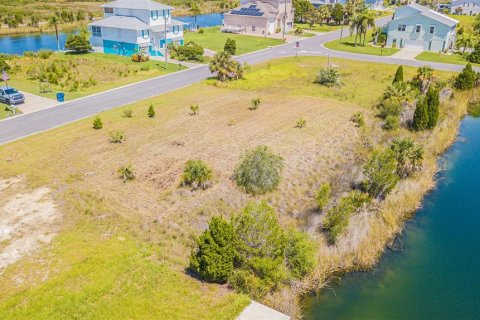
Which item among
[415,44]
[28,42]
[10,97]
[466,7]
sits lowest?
[10,97]

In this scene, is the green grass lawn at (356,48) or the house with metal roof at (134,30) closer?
the house with metal roof at (134,30)

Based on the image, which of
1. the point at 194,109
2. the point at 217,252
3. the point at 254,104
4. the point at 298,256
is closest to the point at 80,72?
the point at 194,109

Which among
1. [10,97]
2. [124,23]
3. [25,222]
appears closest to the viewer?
[25,222]

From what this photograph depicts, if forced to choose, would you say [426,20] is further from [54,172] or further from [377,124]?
[54,172]

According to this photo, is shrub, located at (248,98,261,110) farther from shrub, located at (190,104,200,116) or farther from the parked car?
the parked car

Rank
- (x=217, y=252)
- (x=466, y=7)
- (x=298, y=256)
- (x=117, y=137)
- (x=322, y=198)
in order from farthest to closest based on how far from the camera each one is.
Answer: (x=466, y=7) < (x=117, y=137) < (x=322, y=198) < (x=298, y=256) < (x=217, y=252)

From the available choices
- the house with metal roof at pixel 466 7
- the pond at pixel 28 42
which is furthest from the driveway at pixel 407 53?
the house with metal roof at pixel 466 7

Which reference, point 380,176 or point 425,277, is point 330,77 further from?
point 425,277

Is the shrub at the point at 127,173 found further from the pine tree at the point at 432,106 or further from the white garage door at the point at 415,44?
the white garage door at the point at 415,44
